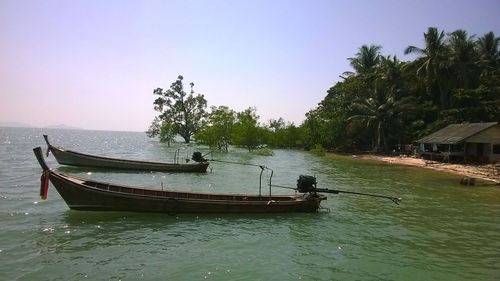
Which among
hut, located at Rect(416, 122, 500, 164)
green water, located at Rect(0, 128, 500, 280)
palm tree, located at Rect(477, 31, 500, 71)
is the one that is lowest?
green water, located at Rect(0, 128, 500, 280)

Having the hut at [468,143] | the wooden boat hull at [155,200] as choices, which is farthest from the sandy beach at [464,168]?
the wooden boat hull at [155,200]

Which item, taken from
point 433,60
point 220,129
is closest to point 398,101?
point 433,60

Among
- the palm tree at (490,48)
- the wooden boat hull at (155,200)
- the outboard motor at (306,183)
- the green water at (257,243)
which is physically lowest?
the green water at (257,243)

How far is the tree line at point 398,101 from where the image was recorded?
4634cm

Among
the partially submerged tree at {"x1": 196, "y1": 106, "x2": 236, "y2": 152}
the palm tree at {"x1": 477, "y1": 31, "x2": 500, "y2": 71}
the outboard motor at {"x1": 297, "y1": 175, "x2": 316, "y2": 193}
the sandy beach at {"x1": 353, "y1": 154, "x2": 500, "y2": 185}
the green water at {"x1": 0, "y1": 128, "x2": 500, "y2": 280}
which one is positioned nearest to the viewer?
the green water at {"x1": 0, "y1": 128, "x2": 500, "y2": 280}

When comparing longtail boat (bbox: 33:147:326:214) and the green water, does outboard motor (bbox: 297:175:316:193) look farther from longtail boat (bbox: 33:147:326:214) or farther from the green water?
the green water

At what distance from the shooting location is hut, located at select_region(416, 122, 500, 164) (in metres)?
36.1

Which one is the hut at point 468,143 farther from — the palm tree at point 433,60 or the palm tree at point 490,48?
the palm tree at point 490,48

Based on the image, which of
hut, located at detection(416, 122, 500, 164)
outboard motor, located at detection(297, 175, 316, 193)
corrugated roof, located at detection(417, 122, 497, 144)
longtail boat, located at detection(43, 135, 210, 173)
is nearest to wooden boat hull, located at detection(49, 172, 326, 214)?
outboard motor, located at detection(297, 175, 316, 193)

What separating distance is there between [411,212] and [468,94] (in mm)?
34276

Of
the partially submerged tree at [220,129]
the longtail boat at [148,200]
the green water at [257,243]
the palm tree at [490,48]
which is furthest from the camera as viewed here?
the partially submerged tree at [220,129]

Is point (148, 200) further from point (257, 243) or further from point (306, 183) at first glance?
A: point (306, 183)

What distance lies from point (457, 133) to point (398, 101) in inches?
531

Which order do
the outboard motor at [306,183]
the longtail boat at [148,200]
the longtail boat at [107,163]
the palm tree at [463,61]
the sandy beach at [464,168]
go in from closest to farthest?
1. the longtail boat at [148,200]
2. the outboard motor at [306,183]
3. the sandy beach at [464,168]
4. the longtail boat at [107,163]
5. the palm tree at [463,61]
